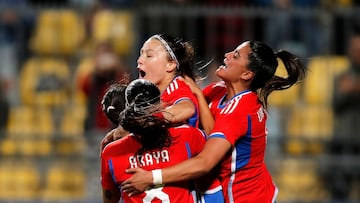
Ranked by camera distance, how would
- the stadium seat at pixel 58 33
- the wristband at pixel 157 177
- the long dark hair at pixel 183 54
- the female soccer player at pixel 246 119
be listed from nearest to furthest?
the wristband at pixel 157 177 < the female soccer player at pixel 246 119 < the long dark hair at pixel 183 54 < the stadium seat at pixel 58 33

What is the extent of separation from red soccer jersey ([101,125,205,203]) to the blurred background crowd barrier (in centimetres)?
472

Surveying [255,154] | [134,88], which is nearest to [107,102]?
[134,88]

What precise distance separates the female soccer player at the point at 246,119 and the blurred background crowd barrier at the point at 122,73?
432cm

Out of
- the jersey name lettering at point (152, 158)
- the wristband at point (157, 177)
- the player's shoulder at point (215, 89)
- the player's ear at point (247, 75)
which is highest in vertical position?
the player's ear at point (247, 75)

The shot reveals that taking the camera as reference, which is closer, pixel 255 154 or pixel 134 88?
pixel 134 88

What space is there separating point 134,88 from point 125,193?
0.69 m

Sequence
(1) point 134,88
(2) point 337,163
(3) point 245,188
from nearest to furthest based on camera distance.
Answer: (1) point 134,88
(3) point 245,188
(2) point 337,163

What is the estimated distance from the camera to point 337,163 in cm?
1146

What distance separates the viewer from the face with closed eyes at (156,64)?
695cm

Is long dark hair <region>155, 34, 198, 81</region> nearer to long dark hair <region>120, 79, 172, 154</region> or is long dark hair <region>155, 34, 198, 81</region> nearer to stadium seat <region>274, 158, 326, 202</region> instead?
long dark hair <region>120, 79, 172, 154</region>

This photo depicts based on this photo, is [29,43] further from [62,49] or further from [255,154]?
[255,154]

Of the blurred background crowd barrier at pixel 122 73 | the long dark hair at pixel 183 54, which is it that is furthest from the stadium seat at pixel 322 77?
the long dark hair at pixel 183 54

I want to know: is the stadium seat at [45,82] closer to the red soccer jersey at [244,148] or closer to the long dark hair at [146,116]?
the red soccer jersey at [244,148]

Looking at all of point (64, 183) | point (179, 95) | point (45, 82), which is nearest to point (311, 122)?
point (64, 183)
